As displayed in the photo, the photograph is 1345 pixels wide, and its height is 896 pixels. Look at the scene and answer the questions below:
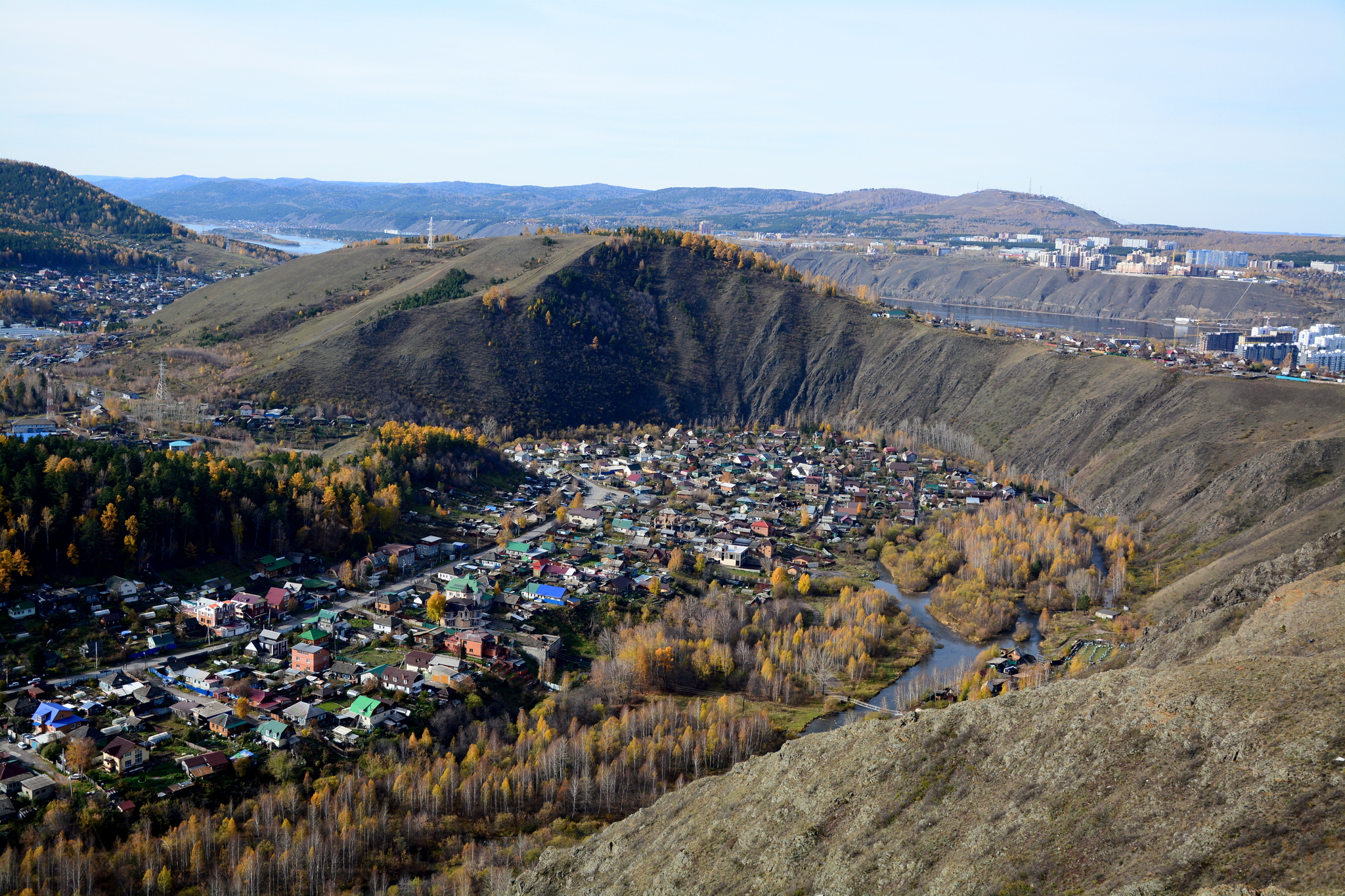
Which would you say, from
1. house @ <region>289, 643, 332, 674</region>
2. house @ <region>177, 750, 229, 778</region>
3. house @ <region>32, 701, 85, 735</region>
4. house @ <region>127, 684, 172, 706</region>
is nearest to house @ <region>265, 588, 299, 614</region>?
house @ <region>289, 643, 332, 674</region>

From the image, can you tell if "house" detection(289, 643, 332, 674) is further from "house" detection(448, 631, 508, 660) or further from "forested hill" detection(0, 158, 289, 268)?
"forested hill" detection(0, 158, 289, 268)

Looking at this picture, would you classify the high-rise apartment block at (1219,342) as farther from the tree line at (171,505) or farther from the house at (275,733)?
the house at (275,733)

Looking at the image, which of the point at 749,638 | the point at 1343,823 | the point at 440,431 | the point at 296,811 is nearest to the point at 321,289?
the point at 440,431

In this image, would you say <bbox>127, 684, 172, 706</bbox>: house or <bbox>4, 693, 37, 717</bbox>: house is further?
<bbox>127, 684, 172, 706</bbox>: house

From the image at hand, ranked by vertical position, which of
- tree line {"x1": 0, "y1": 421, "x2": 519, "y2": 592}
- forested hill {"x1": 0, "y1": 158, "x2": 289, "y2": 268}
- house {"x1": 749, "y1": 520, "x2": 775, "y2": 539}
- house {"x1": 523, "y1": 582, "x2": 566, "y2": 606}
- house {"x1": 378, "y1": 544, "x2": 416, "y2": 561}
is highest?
forested hill {"x1": 0, "y1": 158, "x2": 289, "y2": 268}

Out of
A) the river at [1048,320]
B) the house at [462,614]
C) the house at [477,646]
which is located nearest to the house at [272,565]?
the house at [462,614]

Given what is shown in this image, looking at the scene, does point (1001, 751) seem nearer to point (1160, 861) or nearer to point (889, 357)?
point (1160, 861)
